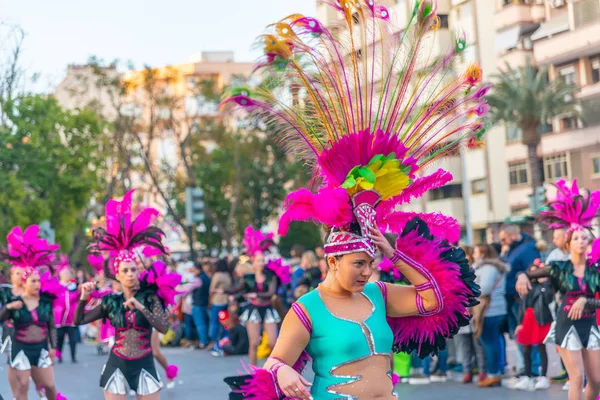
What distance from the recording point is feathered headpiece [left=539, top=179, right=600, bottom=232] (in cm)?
900

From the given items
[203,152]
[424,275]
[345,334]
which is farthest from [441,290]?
[203,152]

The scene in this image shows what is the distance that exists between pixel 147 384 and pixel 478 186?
1612 inches

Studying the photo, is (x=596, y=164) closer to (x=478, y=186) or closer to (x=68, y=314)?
(x=478, y=186)

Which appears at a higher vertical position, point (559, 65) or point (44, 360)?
point (559, 65)

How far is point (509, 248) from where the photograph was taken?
42.1 feet

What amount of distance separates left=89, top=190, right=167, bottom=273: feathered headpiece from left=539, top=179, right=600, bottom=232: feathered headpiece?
12.1 feet

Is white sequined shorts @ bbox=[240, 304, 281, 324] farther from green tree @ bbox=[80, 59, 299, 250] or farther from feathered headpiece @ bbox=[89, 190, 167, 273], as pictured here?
green tree @ bbox=[80, 59, 299, 250]

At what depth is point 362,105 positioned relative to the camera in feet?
16.6

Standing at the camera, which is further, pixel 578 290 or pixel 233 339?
pixel 233 339

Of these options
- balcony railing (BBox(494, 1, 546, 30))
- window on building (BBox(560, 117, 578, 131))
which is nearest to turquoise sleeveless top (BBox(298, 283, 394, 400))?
window on building (BBox(560, 117, 578, 131))

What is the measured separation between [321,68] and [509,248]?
827 cm

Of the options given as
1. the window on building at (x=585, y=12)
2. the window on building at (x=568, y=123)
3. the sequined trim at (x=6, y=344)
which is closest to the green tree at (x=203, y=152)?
the window on building at (x=568, y=123)

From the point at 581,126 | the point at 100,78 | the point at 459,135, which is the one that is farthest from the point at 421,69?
the point at 581,126

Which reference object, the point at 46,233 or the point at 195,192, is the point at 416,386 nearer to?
the point at 195,192
